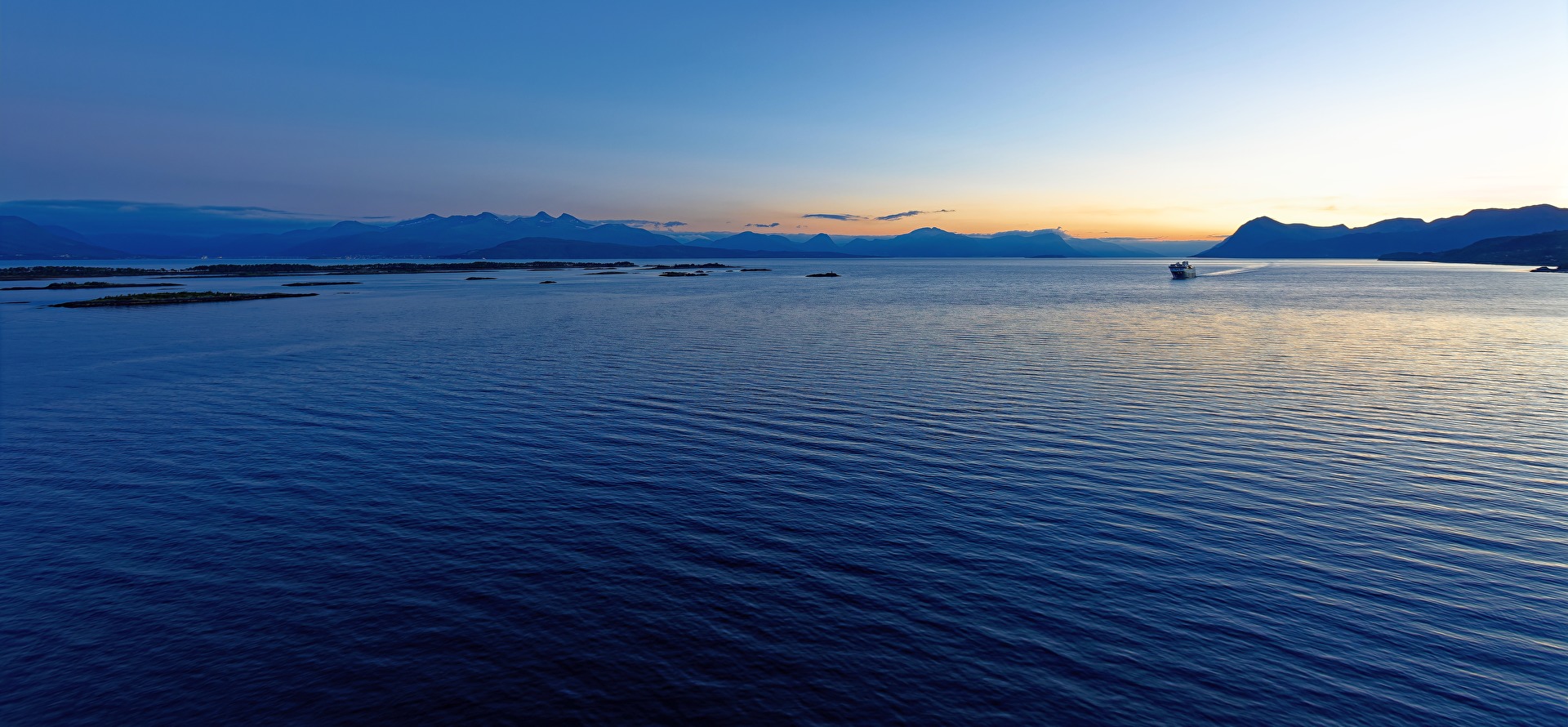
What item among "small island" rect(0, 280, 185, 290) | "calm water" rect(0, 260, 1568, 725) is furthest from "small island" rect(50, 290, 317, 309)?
"calm water" rect(0, 260, 1568, 725)

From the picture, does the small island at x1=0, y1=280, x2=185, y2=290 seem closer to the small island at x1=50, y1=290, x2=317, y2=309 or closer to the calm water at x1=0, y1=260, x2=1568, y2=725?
the small island at x1=50, y1=290, x2=317, y2=309

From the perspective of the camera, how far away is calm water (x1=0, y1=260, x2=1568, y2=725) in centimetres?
1514

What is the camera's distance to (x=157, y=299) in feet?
398

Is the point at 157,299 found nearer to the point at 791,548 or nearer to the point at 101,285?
the point at 101,285

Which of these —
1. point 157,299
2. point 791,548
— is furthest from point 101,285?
point 791,548

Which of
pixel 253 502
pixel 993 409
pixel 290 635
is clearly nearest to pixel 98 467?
pixel 253 502

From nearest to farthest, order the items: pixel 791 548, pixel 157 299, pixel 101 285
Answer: pixel 791 548 < pixel 157 299 < pixel 101 285

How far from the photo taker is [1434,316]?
90.8 meters

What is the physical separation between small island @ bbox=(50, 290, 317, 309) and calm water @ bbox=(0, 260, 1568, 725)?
280 feet

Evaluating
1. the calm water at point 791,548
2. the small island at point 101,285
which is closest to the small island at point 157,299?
the small island at point 101,285

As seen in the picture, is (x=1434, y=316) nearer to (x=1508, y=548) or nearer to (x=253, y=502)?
(x=1508, y=548)

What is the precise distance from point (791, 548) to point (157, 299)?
147 metres

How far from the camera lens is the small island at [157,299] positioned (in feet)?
376

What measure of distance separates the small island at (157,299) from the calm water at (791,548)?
8530cm
